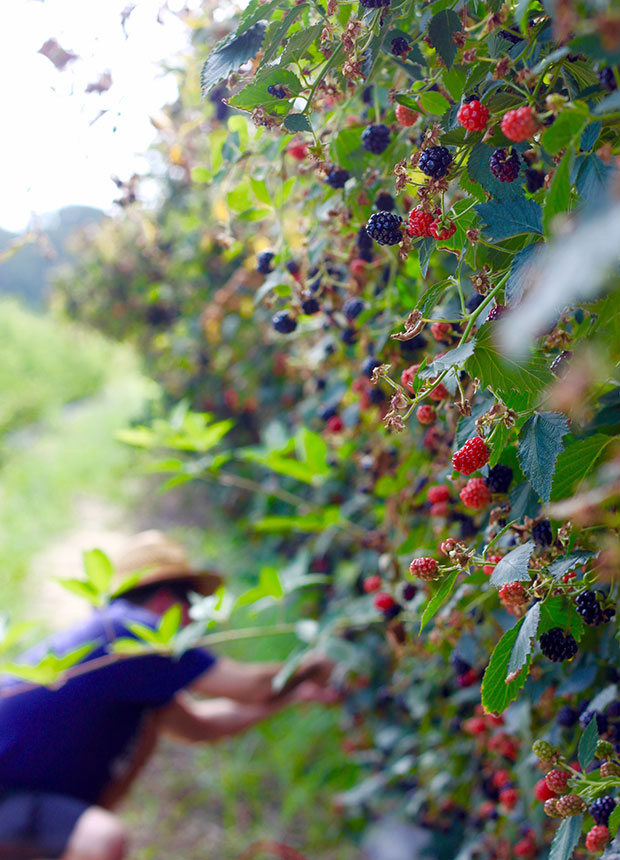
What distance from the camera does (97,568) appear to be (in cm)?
128

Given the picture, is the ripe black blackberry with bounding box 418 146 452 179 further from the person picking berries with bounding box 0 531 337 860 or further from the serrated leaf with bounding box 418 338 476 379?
the person picking berries with bounding box 0 531 337 860

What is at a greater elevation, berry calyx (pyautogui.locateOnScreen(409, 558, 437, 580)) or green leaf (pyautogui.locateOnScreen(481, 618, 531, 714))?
berry calyx (pyautogui.locateOnScreen(409, 558, 437, 580))

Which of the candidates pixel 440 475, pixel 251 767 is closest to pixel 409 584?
pixel 440 475

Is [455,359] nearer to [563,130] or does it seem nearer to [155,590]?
[563,130]

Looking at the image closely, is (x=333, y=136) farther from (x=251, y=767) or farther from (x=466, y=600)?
(x=251, y=767)

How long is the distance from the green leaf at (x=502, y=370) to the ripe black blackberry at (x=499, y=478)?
0.19 m

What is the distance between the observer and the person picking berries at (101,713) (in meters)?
1.90

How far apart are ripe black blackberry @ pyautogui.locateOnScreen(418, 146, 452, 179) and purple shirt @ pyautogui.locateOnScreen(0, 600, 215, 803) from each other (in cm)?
160

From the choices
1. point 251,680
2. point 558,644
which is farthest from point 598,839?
point 251,680

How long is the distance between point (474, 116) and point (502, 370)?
21 centimetres

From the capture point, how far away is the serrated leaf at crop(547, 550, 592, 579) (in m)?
0.58

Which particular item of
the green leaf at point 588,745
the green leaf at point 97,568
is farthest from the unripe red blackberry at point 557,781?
the green leaf at point 97,568

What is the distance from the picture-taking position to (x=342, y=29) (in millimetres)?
664

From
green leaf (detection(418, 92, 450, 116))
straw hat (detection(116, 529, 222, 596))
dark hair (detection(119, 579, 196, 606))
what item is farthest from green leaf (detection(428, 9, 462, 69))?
dark hair (detection(119, 579, 196, 606))
